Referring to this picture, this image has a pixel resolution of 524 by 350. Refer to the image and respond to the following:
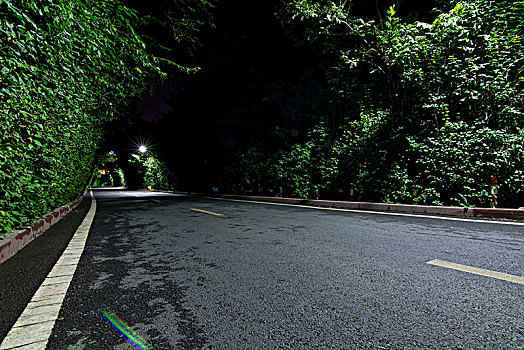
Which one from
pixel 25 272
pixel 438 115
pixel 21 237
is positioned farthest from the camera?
pixel 438 115

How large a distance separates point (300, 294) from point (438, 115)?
8.24m

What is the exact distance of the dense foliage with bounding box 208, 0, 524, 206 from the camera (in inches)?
295

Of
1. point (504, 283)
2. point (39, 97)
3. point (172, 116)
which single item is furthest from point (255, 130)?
point (504, 283)

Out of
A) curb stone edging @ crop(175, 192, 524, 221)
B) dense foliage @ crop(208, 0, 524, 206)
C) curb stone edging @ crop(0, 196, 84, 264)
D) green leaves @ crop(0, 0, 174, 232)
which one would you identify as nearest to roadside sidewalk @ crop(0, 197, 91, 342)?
curb stone edging @ crop(0, 196, 84, 264)

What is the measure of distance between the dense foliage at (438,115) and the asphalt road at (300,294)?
3.30 metres

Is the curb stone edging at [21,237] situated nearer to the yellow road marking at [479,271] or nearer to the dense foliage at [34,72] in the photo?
the dense foliage at [34,72]

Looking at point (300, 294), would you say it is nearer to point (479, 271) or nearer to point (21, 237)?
point (479, 271)

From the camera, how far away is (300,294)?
8.52 feet

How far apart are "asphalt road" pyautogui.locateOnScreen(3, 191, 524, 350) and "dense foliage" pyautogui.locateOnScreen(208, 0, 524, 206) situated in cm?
330

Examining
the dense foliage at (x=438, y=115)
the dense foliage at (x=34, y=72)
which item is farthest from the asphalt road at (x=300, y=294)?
the dense foliage at (x=438, y=115)

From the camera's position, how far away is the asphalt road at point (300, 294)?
6.27 ft

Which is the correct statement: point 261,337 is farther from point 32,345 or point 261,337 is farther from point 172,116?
point 172,116

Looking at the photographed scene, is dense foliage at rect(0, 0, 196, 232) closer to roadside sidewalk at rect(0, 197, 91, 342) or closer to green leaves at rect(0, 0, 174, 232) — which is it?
green leaves at rect(0, 0, 174, 232)

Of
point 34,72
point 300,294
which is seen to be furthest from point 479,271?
point 34,72
